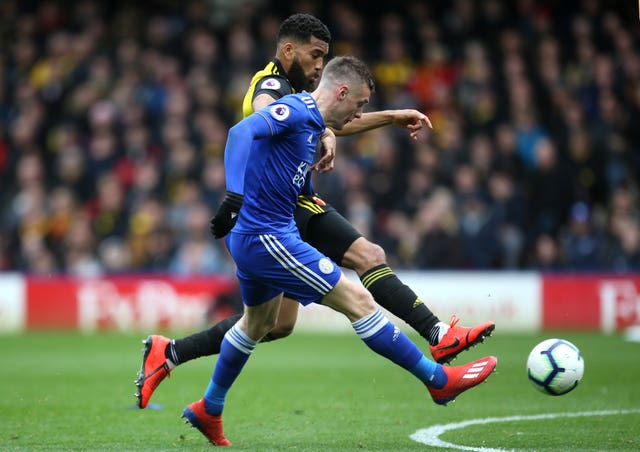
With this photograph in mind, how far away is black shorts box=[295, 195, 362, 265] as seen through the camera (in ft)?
20.6

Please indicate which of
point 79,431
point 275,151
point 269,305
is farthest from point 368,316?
point 79,431

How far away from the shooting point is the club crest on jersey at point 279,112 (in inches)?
220

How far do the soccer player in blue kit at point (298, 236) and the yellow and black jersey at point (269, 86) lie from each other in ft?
1.21

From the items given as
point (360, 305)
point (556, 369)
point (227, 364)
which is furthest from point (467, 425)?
point (227, 364)

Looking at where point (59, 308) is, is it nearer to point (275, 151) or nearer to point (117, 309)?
point (117, 309)

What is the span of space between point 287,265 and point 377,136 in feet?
37.3

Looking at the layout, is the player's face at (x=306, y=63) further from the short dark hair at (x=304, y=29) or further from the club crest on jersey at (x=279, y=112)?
the club crest on jersey at (x=279, y=112)

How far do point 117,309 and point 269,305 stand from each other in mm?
10808

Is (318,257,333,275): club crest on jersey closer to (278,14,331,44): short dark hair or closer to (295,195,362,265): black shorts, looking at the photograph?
(295,195,362,265): black shorts

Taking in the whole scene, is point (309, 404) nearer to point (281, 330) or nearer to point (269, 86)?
point (281, 330)

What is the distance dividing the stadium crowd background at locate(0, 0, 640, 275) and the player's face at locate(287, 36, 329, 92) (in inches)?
358

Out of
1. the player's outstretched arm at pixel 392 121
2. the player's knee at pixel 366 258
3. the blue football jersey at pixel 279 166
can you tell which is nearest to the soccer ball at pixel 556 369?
the player's knee at pixel 366 258

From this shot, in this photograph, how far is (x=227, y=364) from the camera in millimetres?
6172

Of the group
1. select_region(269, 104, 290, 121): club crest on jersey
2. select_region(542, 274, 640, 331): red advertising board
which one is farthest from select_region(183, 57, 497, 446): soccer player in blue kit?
select_region(542, 274, 640, 331): red advertising board
